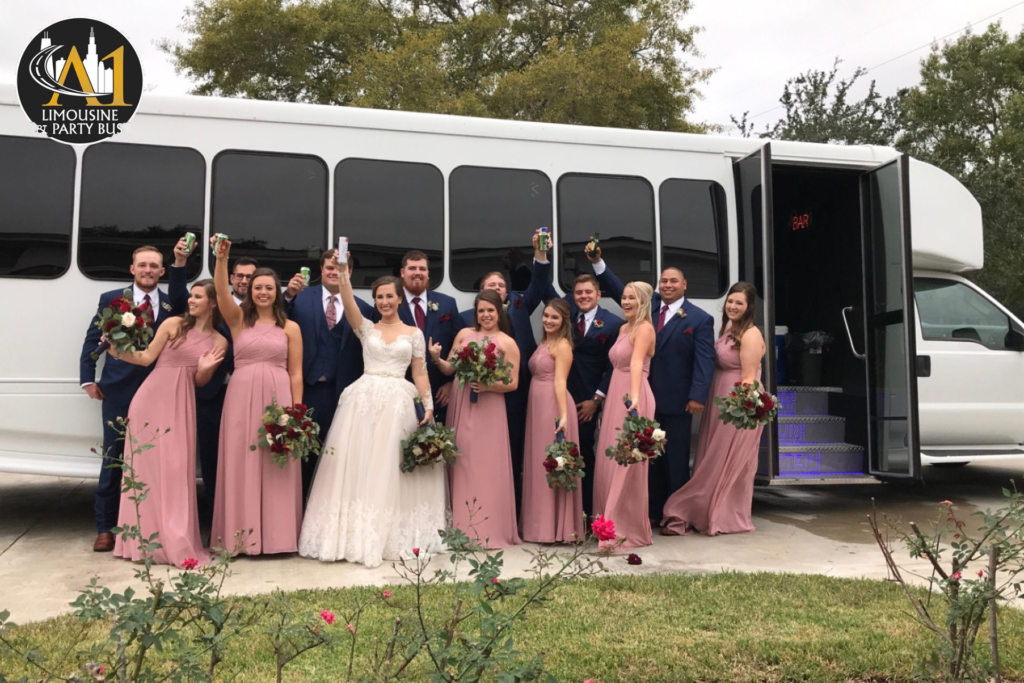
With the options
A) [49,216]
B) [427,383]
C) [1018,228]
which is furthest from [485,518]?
[1018,228]

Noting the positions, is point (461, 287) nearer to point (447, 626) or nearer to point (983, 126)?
point (447, 626)

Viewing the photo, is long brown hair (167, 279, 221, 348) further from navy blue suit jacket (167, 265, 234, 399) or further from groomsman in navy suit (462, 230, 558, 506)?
groomsman in navy suit (462, 230, 558, 506)

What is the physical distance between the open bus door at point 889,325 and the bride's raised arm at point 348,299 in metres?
4.45

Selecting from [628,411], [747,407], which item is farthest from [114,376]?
[747,407]

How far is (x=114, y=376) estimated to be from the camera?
6.33 meters

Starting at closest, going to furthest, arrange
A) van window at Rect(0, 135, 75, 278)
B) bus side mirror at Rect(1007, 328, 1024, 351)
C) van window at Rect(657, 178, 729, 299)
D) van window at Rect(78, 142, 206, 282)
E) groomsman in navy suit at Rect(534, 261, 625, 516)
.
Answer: van window at Rect(0, 135, 75, 278), van window at Rect(78, 142, 206, 282), groomsman in navy suit at Rect(534, 261, 625, 516), van window at Rect(657, 178, 729, 299), bus side mirror at Rect(1007, 328, 1024, 351)

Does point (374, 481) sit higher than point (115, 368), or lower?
lower

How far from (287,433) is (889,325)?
505cm

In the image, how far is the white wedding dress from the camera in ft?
20.2

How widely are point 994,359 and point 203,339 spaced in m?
7.12

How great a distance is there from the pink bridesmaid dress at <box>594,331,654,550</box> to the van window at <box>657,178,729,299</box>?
3.76ft

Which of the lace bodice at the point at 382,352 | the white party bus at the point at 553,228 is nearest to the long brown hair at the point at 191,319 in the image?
the white party bus at the point at 553,228

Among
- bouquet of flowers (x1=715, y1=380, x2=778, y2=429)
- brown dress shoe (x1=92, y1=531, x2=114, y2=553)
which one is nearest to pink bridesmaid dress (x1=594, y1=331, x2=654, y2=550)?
bouquet of flowers (x1=715, y1=380, x2=778, y2=429)

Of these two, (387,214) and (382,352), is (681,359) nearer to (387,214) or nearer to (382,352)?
(382,352)
